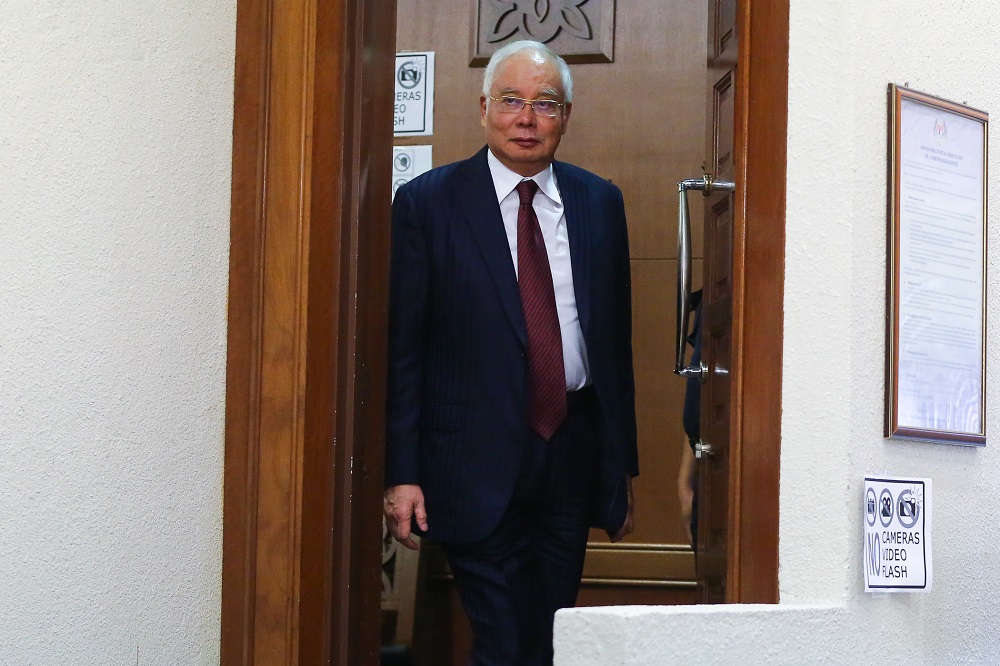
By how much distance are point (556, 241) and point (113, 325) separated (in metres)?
1.10

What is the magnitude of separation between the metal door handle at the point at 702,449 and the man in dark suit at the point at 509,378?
40cm

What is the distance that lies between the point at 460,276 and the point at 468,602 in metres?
0.70

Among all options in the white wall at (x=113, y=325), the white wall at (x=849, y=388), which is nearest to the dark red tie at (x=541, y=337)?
the white wall at (x=113, y=325)

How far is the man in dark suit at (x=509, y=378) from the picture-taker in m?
2.67

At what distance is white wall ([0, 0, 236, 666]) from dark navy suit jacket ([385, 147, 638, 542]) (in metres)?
0.50

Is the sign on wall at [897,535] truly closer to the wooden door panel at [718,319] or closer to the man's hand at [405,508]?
the wooden door panel at [718,319]

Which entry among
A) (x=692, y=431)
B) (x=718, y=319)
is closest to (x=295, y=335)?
(x=718, y=319)

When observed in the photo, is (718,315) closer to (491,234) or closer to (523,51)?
(491,234)

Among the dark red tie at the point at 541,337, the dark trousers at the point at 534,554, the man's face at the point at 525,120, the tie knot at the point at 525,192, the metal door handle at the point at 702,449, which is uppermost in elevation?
the man's face at the point at 525,120

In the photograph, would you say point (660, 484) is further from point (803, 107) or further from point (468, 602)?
point (803, 107)

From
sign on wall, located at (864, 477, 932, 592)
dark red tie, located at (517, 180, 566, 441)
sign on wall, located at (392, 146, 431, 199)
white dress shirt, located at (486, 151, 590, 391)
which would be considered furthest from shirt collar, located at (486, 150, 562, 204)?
sign on wall, located at (864, 477, 932, 592)

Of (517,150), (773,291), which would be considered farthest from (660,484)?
(773,291)

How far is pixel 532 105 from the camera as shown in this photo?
9.33ft

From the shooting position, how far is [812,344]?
1.92 meters
